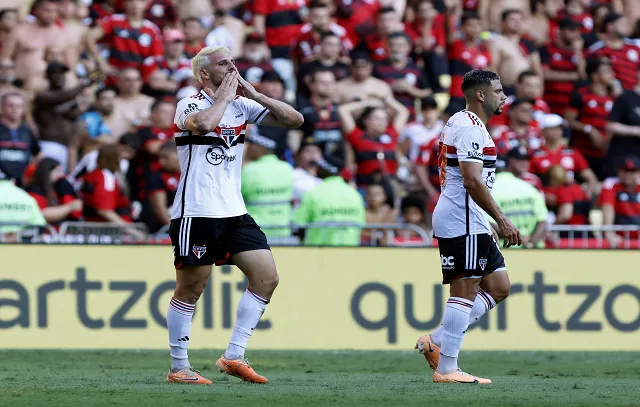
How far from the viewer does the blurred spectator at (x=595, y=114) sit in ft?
62.6

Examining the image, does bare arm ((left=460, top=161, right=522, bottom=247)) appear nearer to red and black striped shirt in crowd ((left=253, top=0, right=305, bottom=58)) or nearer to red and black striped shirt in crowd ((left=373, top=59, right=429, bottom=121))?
red and black striped shirt in crowd ((left=373, top=59, right=429, bottom=121))

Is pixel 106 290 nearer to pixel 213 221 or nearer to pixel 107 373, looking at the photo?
pixel 107 373

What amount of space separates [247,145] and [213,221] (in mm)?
6722

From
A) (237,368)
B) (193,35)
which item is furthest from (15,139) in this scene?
(237,368)

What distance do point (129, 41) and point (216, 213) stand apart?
9444mm

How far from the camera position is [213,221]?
9.25 metres

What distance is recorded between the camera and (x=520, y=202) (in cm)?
1448

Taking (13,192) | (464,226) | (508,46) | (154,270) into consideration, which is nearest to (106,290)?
(154,270)

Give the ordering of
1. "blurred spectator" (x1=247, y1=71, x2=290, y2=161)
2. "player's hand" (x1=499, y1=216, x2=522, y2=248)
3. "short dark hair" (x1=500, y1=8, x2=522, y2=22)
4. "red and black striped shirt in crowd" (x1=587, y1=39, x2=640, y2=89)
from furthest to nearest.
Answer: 1. "short dark hair" (x1=500, y1=8, x2=522, y2=22)
2. "red and black striped shirt in crowd" (x1=587, y1=39, x2=640, y2=89)
3. "blurred spectator" (x1=247, y1=71, x2=290, y2=161)
4. "player's hand" (x1=499, y1=216, x2=522, y2=248)

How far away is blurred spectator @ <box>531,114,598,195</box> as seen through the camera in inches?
681

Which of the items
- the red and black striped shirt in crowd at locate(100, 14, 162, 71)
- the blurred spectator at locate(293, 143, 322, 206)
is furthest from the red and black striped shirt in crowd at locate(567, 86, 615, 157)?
the red and black striped shirt in crowd at locate(100, 14, 162, 71)

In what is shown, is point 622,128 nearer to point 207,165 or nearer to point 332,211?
point 332,211

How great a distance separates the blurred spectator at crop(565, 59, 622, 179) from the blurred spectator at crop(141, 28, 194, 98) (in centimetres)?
604

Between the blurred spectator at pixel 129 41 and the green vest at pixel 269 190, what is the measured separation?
4.08 metres
